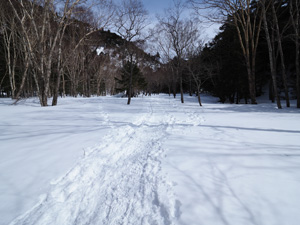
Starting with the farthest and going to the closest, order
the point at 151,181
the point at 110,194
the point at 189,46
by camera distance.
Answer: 1. the point at 189,46
2. the point at 151,181
3. the point at 110,194

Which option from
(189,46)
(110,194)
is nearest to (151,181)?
(110,194)

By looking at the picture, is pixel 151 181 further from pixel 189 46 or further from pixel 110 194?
pixel 189 46

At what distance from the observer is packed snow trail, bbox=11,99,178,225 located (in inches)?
62.7

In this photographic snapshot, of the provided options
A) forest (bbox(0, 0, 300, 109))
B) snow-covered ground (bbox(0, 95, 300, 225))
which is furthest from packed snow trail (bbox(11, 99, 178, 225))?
forest (bbox(0, 0, 300, 109))

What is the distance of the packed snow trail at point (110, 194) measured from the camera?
1594mm

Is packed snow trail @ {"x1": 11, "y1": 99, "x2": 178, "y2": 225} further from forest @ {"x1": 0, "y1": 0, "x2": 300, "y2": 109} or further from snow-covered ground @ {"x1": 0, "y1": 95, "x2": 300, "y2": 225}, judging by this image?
forest @ {"x1": 0, "y1": 0, "x2": 300, "y2": 109}

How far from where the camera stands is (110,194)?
199 centimetres

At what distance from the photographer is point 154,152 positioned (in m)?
3.14

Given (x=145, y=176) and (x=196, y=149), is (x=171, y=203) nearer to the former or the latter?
(x=145, y=176)

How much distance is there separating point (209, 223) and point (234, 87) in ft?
67.9

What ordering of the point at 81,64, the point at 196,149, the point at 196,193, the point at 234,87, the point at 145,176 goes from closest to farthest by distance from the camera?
the point at 196,193, the point at 145,176, the point at 196,149, the point at 234,87, the point at 81,64

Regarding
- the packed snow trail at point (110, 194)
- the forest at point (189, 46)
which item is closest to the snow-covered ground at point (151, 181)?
the packed snow trail at point (110, 194)

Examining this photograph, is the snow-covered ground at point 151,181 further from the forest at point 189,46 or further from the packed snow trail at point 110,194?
Answer: the forest at point 189,46

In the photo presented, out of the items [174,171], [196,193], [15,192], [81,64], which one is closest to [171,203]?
[196,193]
